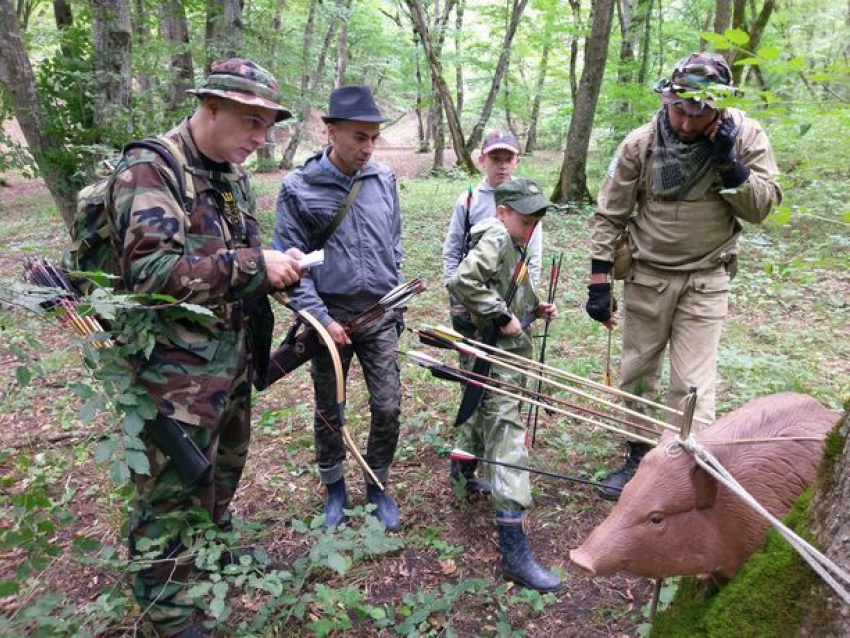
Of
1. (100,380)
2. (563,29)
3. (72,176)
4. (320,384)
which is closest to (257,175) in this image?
(563,29)

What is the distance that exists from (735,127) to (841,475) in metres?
2.29

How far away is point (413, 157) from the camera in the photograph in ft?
83.6

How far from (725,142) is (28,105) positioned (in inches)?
265

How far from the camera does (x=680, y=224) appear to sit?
311 cm

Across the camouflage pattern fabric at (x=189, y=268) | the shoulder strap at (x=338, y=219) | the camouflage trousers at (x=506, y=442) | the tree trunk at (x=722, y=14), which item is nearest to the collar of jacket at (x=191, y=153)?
the camouflage pattern fabric at (x=189, y=268)

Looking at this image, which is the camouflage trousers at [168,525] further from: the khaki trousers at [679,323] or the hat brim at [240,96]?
the khaki trousers at [679,323]

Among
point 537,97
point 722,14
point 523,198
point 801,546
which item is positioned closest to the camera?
point 801,546

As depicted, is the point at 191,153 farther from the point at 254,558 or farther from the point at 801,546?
the point at 801,546

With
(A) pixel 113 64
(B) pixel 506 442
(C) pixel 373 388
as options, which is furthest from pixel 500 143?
(A) pixel 113 64

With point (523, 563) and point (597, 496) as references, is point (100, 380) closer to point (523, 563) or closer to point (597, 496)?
point (523, 563)

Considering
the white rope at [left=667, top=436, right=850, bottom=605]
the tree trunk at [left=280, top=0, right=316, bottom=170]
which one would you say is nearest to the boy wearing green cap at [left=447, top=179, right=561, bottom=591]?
the white rope at [left=667, top=436, right=850, bottom=605]

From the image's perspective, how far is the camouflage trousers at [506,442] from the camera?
2855 millimetres

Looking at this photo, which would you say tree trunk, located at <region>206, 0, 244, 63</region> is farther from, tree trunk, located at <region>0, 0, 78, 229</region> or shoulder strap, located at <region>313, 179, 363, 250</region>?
shoulder strap, located at <region>313, 179, 363, 250</region>

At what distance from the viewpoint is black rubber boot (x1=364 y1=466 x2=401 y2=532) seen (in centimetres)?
324
